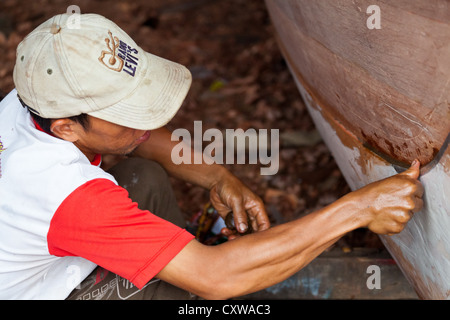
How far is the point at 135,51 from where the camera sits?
1690mm

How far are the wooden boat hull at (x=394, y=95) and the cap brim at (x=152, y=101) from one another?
565 mm

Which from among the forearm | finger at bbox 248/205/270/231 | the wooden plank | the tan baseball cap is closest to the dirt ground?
the wooden plank

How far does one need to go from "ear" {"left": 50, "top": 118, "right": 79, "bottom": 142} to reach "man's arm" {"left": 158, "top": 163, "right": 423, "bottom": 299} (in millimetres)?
548

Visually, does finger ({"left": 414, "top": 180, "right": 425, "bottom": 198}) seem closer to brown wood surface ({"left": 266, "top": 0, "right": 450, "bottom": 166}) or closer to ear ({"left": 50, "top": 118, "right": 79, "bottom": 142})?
brown wood surface ({"left": 266, "top": 0, "right": 450, "bottom": 166})

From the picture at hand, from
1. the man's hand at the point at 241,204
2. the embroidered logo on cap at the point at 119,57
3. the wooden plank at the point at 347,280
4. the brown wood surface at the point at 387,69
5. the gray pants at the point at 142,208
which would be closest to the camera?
the brown wood surface at the point at 387,69

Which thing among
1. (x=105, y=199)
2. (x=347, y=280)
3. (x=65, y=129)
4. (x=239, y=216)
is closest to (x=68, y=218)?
(x=105, y=199)

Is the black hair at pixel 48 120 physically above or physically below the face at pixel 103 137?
above

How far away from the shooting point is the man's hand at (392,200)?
4.70ft

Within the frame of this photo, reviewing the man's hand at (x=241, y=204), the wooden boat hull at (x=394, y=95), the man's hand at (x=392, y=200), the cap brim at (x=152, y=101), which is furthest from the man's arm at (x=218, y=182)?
the man's hand at (x=392, y=200)

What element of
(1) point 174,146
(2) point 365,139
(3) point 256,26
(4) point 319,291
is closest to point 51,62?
(1) point 174,146

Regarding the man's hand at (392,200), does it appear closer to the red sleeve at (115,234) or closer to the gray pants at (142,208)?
the red sleeve at (115,234)

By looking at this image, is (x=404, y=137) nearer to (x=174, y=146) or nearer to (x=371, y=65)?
(x=371, y=65)

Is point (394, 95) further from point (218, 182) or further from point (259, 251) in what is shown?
point (218, 182)

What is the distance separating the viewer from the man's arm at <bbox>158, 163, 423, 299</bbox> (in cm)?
147
